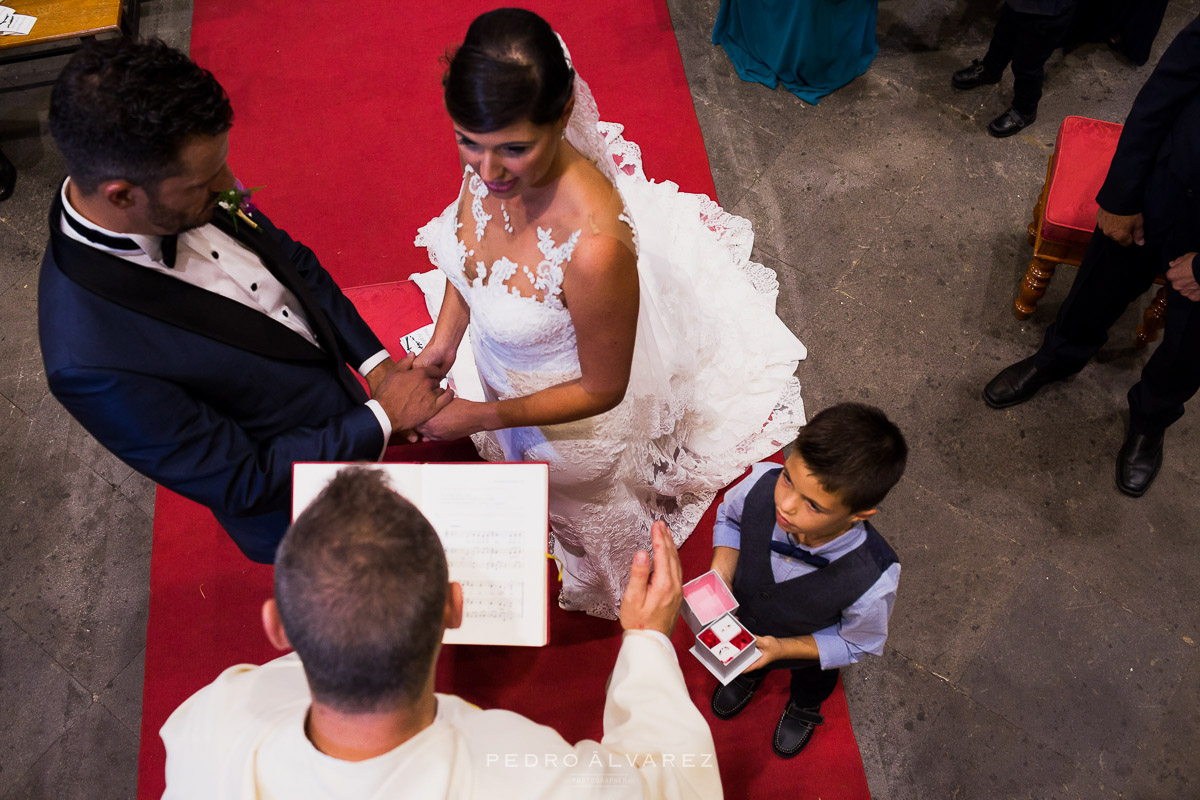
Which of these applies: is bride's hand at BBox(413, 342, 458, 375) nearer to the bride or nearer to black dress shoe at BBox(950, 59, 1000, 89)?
the bride

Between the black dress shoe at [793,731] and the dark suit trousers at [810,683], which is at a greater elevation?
the dark suit trousers at [810,683]

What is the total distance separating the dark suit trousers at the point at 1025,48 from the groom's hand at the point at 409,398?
10.6 ft

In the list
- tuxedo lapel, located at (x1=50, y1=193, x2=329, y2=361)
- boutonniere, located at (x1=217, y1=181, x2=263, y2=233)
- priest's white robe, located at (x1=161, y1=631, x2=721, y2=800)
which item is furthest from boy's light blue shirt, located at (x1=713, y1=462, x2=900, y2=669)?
boutonniere, located at (x1=217, y1=181, x2=263, y2=233)

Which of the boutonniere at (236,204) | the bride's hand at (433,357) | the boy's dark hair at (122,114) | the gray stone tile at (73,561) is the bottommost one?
the gray stone tile at (73,561)

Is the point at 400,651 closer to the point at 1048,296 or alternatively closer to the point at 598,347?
the point at 598,347

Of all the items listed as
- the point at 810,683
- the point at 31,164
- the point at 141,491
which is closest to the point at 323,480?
the point at 810,683

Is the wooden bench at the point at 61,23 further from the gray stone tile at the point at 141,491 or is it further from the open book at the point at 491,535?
the open book at the point at 491,535

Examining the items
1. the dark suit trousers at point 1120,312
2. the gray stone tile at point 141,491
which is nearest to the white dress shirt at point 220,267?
the gray stone tile at point 141,491

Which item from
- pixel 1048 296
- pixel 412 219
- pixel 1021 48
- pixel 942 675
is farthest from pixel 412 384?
pixel 1021 48

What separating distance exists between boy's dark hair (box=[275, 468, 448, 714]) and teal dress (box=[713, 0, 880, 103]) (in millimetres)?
3738

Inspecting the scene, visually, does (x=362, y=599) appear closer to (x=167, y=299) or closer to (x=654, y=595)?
(x=654, y=595)

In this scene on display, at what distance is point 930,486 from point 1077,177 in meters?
1.40

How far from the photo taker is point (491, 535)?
6.18 ft

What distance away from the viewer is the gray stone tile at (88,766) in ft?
9.87
